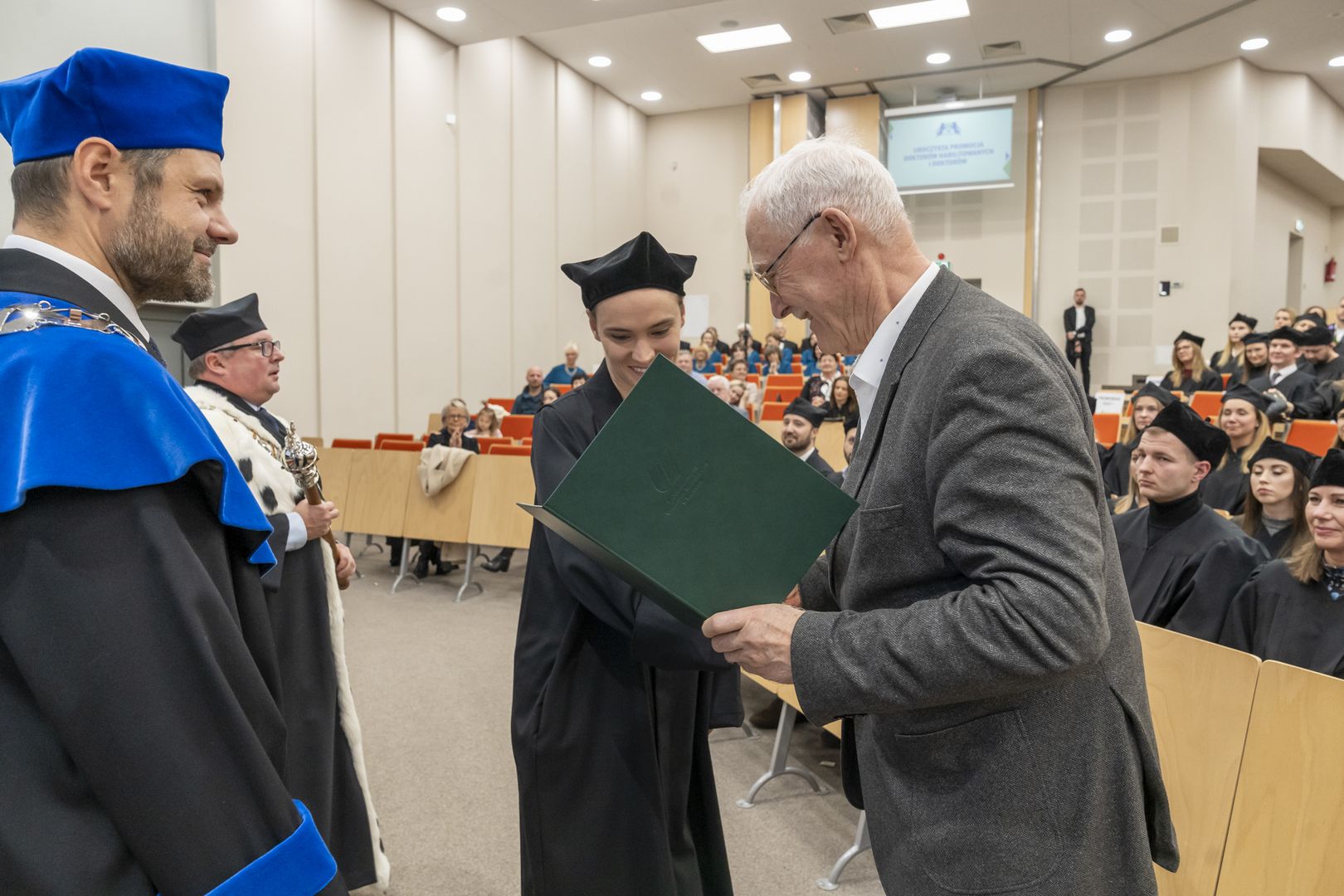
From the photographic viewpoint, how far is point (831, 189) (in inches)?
50.0

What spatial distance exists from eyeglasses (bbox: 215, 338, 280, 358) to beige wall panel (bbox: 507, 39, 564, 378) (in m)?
11.5

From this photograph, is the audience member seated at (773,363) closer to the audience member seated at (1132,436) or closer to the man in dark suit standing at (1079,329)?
the man in dark suit standing at (1079,329)

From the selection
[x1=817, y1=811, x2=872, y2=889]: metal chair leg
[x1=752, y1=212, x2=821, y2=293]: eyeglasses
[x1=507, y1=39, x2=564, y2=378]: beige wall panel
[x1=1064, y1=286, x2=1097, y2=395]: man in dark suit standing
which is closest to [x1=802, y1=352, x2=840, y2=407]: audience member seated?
[x1=507, y1=39, x2=564, y2=378]: beige wall panel

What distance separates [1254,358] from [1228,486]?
487 cm

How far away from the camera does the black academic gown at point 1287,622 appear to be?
2932 millimetres

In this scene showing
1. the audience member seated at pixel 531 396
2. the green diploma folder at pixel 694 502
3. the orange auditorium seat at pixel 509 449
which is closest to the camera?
the green diploma folder at pixel 694 502

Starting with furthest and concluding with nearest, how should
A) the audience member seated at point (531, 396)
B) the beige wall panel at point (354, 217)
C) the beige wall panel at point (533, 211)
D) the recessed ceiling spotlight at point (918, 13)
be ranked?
the beige wall panel at point (533, 211) < the recessed ceiling spotlight at point (918, 13) < the audience member seated at point (531, 396) < the beige wall panel at point (354, 217)

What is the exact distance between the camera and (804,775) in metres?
3.90

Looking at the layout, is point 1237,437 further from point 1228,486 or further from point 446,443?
point 446,443

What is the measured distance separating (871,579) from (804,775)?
2.97 metres

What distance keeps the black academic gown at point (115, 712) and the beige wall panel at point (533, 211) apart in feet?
45.3

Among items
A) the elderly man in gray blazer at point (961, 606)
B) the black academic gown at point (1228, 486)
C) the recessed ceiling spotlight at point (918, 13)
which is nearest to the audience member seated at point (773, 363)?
the recessed ceiling spotlight at point (918, 13)

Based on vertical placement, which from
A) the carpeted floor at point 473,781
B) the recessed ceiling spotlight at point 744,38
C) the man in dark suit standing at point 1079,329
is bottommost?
the carpeted floor at point 473,781

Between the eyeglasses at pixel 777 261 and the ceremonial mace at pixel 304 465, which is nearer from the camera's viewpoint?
the eyeglasses at pixel 777 261
